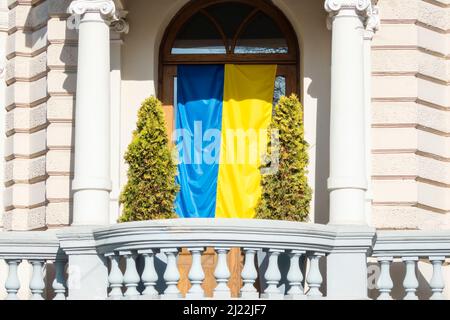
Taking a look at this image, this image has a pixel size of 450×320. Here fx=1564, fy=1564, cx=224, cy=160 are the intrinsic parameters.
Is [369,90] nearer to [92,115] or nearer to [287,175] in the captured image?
[287,175]

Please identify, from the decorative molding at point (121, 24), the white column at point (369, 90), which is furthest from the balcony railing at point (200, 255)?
the decorative molding at point (121, 24)

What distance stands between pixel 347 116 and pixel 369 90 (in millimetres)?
1646

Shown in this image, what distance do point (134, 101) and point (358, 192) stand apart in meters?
4.34

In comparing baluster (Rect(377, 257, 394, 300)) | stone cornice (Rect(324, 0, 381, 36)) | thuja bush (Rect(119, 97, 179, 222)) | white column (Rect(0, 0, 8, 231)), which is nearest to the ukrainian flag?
thuja bush (Rect(119, 97, 179, 222))

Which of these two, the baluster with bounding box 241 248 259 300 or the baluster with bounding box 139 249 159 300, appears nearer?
the baluster with bounding box 241 248 259 300

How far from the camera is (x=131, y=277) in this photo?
20750 mm

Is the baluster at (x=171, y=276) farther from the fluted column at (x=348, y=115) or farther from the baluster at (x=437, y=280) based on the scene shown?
the baluster at (x=437, y=280)

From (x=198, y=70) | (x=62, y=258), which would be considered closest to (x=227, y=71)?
(x=198, y=70)

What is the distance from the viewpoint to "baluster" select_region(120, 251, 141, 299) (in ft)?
68.0

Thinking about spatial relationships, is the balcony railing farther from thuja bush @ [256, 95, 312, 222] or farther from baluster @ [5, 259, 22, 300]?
thuja bush @ [256, 95, 312, 222]

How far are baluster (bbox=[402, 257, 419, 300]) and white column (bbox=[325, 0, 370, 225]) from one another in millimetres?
1235

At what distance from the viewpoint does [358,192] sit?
74.4 feet

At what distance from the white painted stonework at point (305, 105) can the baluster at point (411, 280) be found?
→ 110cm
